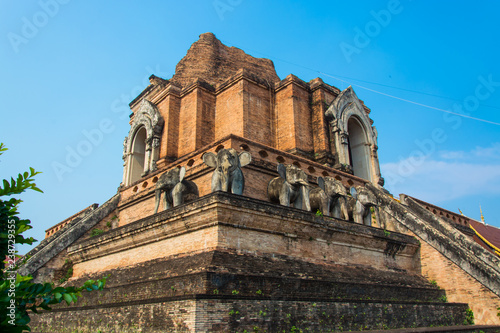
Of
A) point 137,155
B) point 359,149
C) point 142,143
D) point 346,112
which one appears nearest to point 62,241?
point 137,155

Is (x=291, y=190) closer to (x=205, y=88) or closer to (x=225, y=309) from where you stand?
(x=225, y=309)

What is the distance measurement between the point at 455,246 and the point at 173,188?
7493mm

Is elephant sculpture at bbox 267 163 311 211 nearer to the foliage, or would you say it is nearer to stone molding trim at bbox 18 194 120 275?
stone molding trim at bbox 18 194 120 275

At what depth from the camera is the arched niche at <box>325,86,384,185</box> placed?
636 inches

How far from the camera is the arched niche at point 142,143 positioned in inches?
645

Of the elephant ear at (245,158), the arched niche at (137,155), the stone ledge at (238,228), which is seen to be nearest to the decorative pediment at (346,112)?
the stone ledge at (238,228)

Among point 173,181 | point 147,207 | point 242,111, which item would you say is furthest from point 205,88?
point 173,181

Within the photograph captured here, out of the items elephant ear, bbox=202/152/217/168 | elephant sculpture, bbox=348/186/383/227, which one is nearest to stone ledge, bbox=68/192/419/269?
elephant sculpture, bbox=348/186/383/227

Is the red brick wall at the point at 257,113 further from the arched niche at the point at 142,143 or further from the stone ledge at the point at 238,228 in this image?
the stone ledge at the point at 238,228

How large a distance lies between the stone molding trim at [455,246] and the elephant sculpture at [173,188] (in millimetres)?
6463

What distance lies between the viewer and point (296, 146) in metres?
15.1

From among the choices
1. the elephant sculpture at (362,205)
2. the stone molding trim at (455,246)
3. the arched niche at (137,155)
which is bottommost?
the stone molding trim at (455,246)

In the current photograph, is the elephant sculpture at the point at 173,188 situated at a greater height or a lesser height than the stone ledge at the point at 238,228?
greater

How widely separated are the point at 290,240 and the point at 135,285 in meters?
3.14
